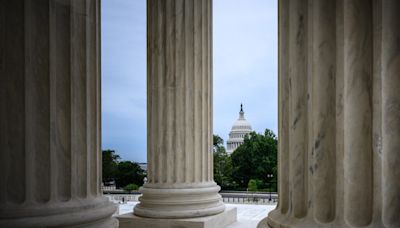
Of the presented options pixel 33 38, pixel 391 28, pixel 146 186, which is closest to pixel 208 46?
pixel 146 186

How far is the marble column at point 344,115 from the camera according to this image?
34.5 metres

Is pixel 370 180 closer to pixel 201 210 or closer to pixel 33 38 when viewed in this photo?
pixel 33 38

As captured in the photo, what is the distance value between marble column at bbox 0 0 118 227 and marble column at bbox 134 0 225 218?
5065 cm

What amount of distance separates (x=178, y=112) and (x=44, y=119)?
5609 centimetres

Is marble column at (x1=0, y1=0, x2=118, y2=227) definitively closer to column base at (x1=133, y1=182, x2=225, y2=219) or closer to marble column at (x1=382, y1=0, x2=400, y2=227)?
marble column at (x1=382, y1=0, x2=400, y2=227)

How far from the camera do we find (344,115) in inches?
1421

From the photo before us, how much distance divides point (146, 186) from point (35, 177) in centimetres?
5862

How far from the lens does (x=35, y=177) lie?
42.7 meters

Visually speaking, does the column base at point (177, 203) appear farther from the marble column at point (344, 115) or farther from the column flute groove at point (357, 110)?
the column flute groove at point (357, 110)

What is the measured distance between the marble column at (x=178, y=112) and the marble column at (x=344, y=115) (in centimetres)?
5838

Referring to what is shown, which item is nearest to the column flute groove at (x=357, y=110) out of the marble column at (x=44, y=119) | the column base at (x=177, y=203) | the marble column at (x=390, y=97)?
the marble column at (x=390, y=97)

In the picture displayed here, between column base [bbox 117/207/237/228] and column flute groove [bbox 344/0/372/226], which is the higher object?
column flute groove [bbox 344/0/372/226]

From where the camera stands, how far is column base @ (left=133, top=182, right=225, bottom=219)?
93688mm

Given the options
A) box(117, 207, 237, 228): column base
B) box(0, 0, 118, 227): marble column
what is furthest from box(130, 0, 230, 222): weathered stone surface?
box(0, 0, 118, 227): marble column
